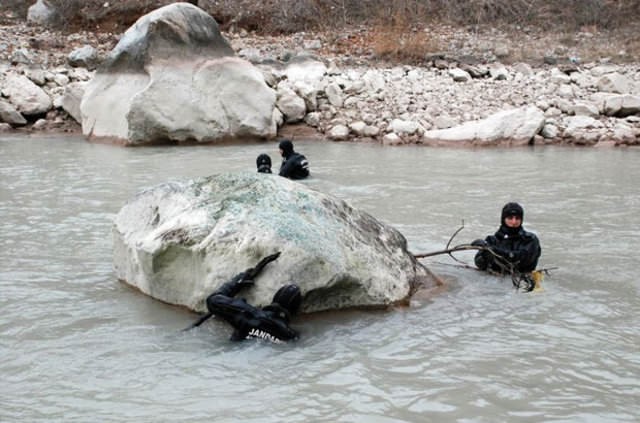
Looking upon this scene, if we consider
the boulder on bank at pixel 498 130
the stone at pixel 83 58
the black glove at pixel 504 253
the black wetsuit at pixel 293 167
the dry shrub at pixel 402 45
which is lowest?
the black glove at pixel 504 253

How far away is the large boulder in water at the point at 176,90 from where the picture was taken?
1508 cm

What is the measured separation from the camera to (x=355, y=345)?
496cm

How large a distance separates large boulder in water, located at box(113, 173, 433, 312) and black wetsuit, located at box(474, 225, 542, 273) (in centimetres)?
75

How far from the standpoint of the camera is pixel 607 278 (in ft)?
21.3

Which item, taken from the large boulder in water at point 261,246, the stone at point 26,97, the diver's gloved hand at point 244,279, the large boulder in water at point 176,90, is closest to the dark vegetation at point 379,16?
the stone at point 26,97

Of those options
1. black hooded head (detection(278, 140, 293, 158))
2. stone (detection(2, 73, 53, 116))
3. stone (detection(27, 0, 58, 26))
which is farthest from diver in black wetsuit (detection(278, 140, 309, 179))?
stone (detection(27, 0, 58, 26))

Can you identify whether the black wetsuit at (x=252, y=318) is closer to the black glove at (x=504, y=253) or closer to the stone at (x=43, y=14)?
the black glove at (x=504, y=253)

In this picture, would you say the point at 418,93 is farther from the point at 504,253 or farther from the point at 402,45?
the point at 504,253

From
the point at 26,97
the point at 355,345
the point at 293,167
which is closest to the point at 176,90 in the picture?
the point at 26,97

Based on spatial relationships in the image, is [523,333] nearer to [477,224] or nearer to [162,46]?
[477,224]

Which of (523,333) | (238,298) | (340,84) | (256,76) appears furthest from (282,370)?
(340,84)

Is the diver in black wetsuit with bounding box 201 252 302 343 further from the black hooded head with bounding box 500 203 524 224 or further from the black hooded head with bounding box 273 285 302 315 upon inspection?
the black hooded head with bounding box 500 203 524 224

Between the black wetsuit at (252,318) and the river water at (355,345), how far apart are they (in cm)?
9

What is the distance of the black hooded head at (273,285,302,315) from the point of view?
5.11 metres
